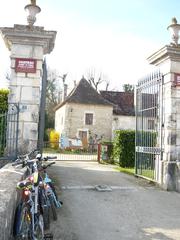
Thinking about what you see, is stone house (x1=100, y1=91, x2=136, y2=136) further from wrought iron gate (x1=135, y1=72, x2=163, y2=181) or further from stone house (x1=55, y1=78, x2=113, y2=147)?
wrought iron gate (x1=135, y1=72, x2=163, y2=181)

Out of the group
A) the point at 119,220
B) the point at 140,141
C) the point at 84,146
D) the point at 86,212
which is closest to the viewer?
the point at 119,220

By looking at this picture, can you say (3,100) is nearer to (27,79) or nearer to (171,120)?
(27,79)

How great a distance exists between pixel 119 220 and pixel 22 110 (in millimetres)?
3306

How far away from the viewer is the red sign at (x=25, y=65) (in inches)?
290

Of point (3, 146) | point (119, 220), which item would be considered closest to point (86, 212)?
point (119, 220)

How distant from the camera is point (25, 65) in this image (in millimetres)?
7379

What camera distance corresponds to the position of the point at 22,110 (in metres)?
7.31

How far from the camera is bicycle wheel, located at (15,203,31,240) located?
378 centimetres

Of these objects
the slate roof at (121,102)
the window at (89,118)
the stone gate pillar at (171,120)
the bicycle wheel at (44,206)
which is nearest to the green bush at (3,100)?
the bicycle wheel at (44,206)

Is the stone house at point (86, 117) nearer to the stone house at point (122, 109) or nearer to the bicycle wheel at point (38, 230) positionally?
the stone house at point (122, 109)

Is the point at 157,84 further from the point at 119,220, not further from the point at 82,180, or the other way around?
the point at 119,220

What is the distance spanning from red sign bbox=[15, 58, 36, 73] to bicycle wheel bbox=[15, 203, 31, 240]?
4.15m

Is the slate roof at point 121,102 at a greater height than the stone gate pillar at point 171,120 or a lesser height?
greater

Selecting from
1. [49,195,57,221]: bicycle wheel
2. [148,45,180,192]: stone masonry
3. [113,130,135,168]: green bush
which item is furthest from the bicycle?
[113,130,135,168]: green bush
